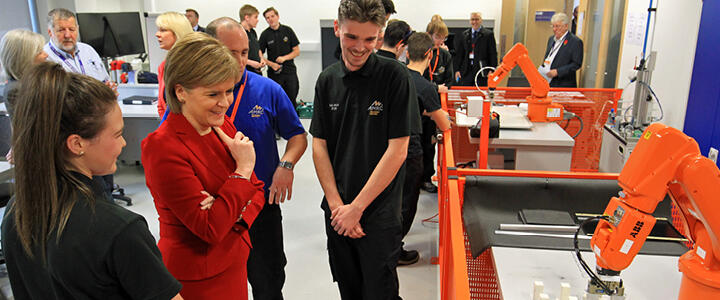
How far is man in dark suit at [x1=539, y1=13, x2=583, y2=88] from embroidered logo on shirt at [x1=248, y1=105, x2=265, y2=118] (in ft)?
15.0

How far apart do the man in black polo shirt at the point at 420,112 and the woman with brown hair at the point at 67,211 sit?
7.49ft

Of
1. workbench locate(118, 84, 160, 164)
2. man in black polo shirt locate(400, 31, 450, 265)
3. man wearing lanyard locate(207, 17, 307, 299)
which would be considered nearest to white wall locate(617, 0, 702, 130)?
man in black polo shirt locate(400, 31, 450, 265)

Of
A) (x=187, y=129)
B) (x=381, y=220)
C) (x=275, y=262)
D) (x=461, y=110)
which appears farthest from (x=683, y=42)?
(x=187, y=129)

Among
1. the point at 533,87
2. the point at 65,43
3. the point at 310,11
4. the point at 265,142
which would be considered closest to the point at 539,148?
the point at 533,87

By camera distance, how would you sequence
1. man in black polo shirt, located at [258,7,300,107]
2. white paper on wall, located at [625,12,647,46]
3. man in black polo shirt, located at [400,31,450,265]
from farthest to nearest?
man in black polo shirt, located at [258,7,300,107] → white paper on wall, located at [625,12,647,46] → man in black polo shirt, located at [400,31,450,265]

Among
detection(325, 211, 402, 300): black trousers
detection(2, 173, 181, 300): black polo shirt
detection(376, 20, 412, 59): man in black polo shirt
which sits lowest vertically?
detection(325, 211, 402, 300): black trousers

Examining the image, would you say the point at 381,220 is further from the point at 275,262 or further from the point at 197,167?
the point at 197,167

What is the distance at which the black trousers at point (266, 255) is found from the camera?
208 cm

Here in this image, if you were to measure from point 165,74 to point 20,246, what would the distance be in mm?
602

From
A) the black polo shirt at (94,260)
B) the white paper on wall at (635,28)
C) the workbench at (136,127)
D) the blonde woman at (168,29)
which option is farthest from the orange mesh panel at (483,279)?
the workbench at (136,127)

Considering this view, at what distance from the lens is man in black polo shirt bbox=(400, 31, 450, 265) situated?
126 inches

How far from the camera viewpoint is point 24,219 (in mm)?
992

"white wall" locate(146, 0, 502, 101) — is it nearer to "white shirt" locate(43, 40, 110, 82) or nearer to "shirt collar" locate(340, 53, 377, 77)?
"white shirt" locate(43, 40, 110, 82)

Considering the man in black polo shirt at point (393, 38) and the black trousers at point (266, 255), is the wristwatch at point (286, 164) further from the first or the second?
the man in black polo shirt at point (393, 38)
